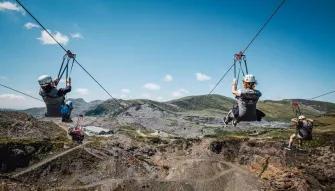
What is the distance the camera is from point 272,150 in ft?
181

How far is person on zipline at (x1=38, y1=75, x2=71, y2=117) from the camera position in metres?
20.3

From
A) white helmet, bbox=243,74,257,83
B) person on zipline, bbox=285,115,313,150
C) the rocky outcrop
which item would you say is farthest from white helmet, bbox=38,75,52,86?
the rocky outcrop

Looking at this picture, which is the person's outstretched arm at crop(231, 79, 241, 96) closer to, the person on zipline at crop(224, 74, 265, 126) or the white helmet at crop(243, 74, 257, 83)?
the person on zipline at crop(224, 74, 265, 126)

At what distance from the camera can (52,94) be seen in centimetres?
2075

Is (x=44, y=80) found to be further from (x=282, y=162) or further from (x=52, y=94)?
(x=282, y=162)

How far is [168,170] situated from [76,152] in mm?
11514

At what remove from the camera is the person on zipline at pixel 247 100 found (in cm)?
1788

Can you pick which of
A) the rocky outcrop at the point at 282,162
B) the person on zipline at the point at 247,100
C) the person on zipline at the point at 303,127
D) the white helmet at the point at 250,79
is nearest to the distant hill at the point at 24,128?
the rocky outcrop at the point at 282,162

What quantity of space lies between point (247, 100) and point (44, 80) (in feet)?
36.3

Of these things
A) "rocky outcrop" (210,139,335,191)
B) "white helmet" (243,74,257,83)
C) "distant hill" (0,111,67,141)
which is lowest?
"rocky outcrop" (210,139,335,191)

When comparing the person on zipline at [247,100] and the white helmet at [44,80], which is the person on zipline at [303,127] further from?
the white helmet at [44,80]

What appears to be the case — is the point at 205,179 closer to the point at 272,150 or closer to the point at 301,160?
the point at 301,160

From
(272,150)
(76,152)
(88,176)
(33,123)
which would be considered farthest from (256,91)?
(33,123)

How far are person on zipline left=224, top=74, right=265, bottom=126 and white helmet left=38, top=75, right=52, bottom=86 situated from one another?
1011 cm
